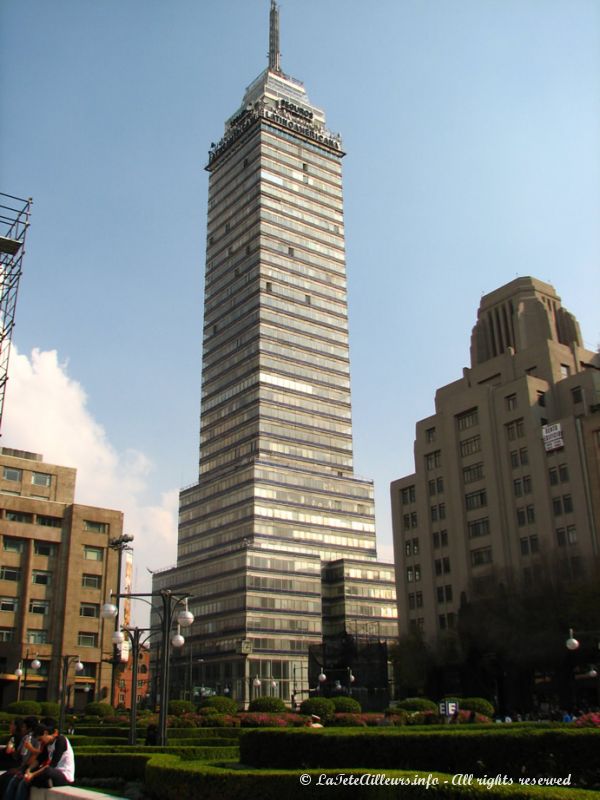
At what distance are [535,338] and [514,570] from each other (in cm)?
3095

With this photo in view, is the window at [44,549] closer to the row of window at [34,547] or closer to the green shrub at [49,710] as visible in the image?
the row of window at [34,547]

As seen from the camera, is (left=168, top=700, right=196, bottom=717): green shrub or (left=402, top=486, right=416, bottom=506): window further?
(left=402, top=486, right=416, bottom=506): window

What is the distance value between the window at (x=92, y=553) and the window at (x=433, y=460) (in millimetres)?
40358

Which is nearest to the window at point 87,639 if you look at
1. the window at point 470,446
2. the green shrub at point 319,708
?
the green shrub at point 319,708

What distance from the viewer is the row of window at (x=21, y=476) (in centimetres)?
8094

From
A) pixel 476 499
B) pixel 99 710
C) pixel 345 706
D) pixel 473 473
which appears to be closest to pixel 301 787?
Answer: pixel 345 706

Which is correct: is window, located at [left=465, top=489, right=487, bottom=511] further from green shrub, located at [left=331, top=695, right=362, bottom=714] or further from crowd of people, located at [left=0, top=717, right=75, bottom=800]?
crowd of people, located at [left=0, top=717, right=75, bottom=800]

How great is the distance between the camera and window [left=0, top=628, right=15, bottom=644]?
7262 centimetres

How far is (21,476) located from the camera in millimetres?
81812

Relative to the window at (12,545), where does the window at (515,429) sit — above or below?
above

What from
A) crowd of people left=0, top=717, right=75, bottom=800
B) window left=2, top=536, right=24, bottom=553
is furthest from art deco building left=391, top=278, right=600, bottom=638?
crowd of people left=0, top=717, right=75, bottom=800

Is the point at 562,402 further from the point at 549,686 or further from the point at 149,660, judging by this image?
the point at 149,660

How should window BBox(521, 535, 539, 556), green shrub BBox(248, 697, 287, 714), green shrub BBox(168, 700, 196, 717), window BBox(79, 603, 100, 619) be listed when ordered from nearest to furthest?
green shrub BBox(168, 700, 196, 717) < green shrub BBox(248, 697, 287, 714) < window BBox(79, 603, 100, 619) < window BBox(521, 535, 539, 556)

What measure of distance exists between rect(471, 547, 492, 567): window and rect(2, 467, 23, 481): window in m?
50.5
